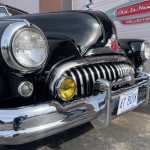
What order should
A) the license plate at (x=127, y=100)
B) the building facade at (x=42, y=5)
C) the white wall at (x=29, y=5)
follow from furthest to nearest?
the white wall at (x=29, y=5), the building facade at (x=42, y=5), the license plate at (x=127, y=100)

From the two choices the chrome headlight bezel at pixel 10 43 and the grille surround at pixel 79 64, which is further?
the grille surround at pixel 79 64

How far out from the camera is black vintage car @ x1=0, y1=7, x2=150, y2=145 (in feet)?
5.06

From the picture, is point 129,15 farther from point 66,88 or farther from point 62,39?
point 66,88

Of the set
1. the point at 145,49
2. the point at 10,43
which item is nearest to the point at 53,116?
the point at 10,43

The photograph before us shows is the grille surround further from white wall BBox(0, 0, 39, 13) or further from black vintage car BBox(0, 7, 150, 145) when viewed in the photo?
white wall BBox(0, 0, 39, 13)

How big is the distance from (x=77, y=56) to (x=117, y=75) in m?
0.40

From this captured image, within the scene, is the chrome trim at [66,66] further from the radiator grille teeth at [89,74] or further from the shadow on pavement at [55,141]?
the shadow on pavement at [55,141]

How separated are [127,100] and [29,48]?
944 millimetres

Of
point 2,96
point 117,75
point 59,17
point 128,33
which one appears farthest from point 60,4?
point 2,96

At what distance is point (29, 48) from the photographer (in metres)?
1.59

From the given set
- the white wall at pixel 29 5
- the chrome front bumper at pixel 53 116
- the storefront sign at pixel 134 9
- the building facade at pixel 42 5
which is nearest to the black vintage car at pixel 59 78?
the chrome front bumper at pixel 53 116

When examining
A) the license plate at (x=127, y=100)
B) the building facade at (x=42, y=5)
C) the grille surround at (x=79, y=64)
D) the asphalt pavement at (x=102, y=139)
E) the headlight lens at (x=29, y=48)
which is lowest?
the asphalt pavement at (x=102, y=139)

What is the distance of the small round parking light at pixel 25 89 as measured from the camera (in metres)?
1.62

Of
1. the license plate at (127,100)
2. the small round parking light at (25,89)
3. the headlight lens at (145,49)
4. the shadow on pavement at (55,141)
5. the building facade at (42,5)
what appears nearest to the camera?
the small round parking light at (25,89)
